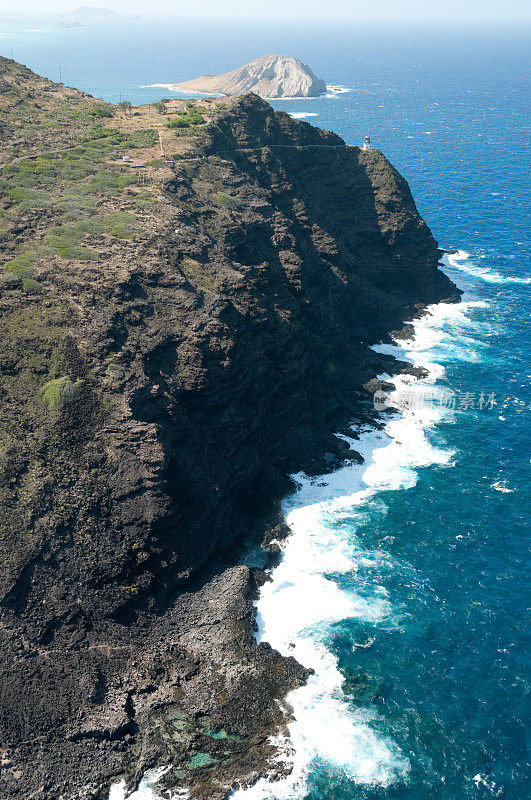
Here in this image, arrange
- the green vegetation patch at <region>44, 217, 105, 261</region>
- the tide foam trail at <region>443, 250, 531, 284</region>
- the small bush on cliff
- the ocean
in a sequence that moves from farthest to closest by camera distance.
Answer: the tide foam trail at <region>443, 250, 531, 284</region> < the green vegetation patch at <region>44, 217, 105, 261</region> < the small bush on cliff < the ocean

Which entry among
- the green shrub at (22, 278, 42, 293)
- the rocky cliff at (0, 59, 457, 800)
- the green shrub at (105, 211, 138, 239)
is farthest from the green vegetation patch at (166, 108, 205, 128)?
the green shrub at (22, 278, 42, 293)

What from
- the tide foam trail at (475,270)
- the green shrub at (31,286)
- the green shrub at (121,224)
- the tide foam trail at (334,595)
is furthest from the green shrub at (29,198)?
the tide foam trail at (475,270)

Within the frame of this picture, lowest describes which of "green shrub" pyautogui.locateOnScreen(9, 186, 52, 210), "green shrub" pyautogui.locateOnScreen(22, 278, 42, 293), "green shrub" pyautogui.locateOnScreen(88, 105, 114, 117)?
"green shrub" pyautogui.locateOnScreen(22, 278, 42, 293)

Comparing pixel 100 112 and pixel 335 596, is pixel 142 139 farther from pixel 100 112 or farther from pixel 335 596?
pixel 335 596

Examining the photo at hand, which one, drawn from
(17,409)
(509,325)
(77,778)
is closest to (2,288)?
(17,409)

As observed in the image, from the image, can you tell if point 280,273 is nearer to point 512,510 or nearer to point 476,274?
point 512,510

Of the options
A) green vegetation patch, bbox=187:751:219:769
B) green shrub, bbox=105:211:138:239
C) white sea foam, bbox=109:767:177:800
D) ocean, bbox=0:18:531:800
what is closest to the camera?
white sea foam, bbox=109:767:177:800

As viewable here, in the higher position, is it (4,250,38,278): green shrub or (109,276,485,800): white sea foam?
(4,250,38,278): green shrub

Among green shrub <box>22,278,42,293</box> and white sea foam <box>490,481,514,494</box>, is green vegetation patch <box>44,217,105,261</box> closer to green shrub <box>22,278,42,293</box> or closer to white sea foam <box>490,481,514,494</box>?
green shrub <box>22,278,42,293</box>
